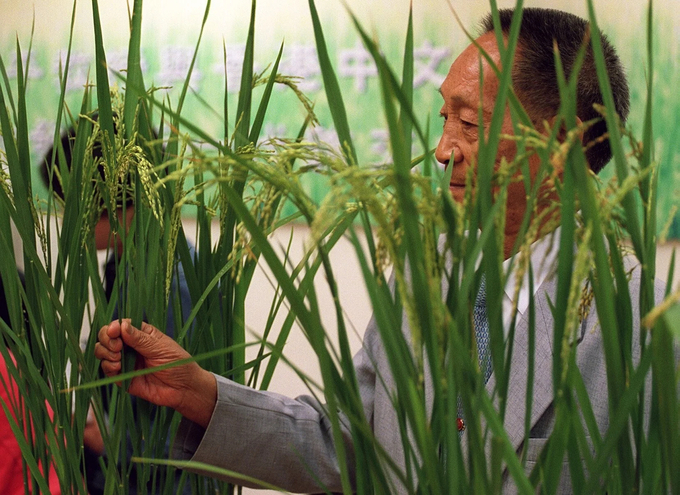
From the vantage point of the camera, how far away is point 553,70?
77cm

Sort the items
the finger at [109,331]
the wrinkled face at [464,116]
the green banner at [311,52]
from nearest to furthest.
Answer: the finger at [109,331] < the wrinkled face at [464,116] < the green banner at [311,52]

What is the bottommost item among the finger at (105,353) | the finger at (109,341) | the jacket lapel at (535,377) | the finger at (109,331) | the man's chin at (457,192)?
the jacket lapel at (535,377)

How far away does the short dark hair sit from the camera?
0.77 meters

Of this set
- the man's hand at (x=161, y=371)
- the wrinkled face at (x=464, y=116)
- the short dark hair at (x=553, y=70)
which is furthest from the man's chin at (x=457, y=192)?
the man's hand at (x=161, y=371)

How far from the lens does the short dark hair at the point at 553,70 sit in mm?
769

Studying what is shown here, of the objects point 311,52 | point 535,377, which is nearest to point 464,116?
point 535,377

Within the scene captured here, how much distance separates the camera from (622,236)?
1.30ft

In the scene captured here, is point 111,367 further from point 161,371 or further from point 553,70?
point 553,70

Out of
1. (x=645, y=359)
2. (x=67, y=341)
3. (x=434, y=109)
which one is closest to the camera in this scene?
(x=645, y=359)

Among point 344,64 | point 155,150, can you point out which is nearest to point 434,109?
point 344,64

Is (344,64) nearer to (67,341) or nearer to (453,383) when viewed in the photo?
(67,341)

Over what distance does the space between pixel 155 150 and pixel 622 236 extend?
15.1 inches

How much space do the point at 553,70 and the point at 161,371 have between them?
1.53 ft

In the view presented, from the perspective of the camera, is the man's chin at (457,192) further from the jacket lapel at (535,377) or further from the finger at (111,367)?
the finger at (111,367)
